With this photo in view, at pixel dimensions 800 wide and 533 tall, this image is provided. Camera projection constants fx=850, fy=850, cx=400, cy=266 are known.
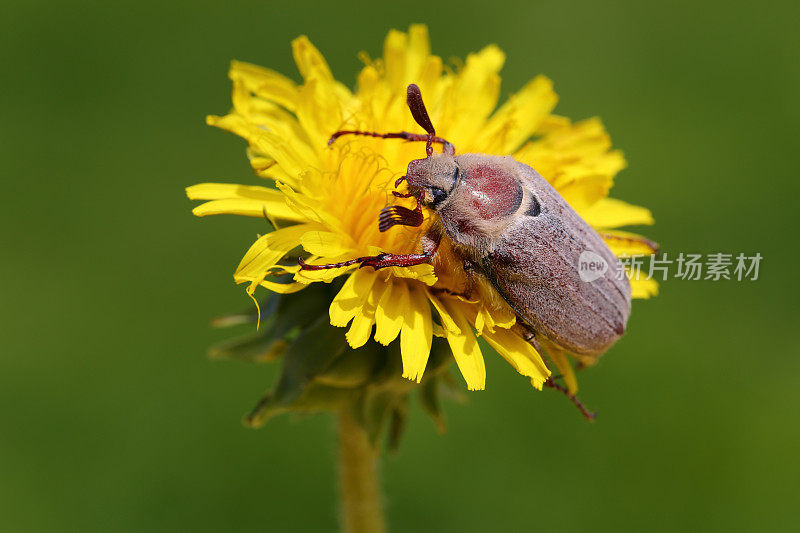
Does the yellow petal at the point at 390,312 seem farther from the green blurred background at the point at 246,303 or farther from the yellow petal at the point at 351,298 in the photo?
the green blurred background at the point at 246,303

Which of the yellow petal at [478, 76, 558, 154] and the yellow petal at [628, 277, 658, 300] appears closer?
the yellow petal at [628, 277, 658, 300]

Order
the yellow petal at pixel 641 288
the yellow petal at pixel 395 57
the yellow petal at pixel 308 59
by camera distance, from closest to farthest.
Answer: the yellow petal at pixel 641 288
the yellow petal at pixel 308 59
the yellow petal at pixel 395 57

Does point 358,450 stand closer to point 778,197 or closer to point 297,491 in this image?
point 297,491

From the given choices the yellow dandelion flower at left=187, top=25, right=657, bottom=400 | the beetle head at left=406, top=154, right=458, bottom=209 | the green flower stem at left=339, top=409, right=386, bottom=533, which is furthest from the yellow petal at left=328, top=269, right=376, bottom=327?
the green flower stem at left=339, top=409, right=386, bottom=533

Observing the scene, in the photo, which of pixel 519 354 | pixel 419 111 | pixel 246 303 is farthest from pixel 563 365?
pixel 246 303

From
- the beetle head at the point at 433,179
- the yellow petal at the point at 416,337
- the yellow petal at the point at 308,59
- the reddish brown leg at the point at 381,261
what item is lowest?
the yellow petal at the point at 416,337

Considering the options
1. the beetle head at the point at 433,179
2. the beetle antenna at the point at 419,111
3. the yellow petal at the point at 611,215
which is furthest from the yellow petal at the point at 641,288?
the beetle antenna at the point at 419,111

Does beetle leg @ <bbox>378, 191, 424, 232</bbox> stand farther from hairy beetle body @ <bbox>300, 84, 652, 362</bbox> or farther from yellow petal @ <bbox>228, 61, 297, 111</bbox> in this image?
yellow petal @ <bbox>228, 61, 297, 111</bbox>
